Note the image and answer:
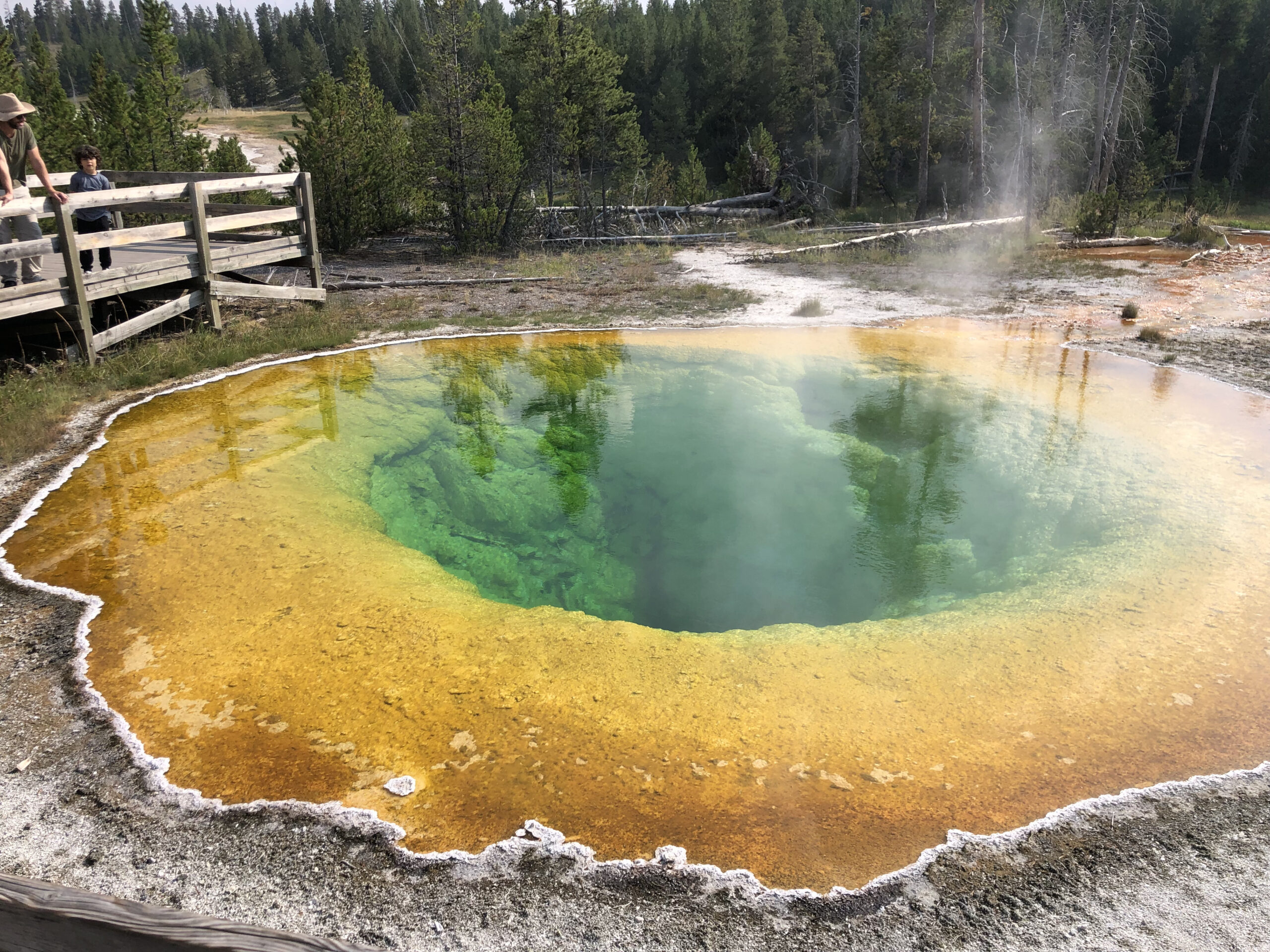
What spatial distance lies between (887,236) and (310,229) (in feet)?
37.1

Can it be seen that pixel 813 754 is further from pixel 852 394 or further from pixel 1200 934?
pixel 852 394

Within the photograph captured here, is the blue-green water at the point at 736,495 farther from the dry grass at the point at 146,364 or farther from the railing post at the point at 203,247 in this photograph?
the railing post at the point at 203,247

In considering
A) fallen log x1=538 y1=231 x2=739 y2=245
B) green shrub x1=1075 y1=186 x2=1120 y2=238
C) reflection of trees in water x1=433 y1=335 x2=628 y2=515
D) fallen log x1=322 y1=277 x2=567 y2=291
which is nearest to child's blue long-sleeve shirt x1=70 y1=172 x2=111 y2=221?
fallen log x1=322 y1=277 x2=567 y2=291

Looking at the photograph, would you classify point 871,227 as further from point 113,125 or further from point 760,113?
point 760,113

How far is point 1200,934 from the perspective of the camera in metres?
2.53

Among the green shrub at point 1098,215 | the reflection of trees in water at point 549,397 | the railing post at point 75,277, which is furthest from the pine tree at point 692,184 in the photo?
the railing post at point 75,277

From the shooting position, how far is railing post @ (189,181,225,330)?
28.7 feet

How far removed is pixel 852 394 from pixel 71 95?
88.3 metres

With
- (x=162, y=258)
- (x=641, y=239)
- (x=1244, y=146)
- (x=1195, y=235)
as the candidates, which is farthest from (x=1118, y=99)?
(x=162, y=258)

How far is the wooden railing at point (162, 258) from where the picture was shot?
7082mm

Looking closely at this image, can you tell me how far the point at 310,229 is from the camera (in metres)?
10.9

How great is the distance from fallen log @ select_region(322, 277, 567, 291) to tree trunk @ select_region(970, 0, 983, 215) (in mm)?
12620

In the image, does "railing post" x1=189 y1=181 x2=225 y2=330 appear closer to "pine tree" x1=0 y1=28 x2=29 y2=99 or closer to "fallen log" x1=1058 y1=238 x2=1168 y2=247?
"pine tree" x1=0 y1=28 x2=29 y2=99

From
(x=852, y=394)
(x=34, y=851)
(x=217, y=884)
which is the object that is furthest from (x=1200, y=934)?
(x=852, y=394)
